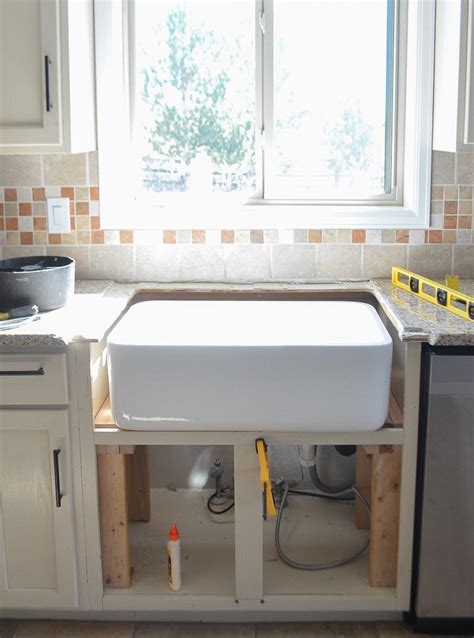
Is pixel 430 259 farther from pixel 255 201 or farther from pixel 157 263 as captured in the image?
pixel 157 263

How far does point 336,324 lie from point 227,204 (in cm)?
58

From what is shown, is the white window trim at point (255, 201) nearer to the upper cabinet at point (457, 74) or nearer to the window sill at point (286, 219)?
the window sill at point (286, 219)

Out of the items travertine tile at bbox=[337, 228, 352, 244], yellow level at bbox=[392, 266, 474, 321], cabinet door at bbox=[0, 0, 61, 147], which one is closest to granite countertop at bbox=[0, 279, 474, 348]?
yellow level at bbox=[392, 266, 474, 321]

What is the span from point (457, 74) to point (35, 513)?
1.55 meters

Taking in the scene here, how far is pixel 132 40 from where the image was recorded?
2689 mm

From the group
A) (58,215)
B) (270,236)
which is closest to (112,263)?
(58,215)

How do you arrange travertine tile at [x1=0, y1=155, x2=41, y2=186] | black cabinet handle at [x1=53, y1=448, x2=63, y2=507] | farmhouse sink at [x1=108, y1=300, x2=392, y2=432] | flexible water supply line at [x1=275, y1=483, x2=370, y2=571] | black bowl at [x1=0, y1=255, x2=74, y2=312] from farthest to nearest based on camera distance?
1. travertine tile at [x1=0, y1=155, x2=41, y2=186]
2. flexible water supply line at [x1=275, y1=483, x2=370, y2=571]
3. black bowl at [x1=0, y1=255, x2=74, y2=312]
4. black cabinet handle at [x1=53, y1=448, x2=63, y2=507]
5. farmhouse sink at [x1=108, y1=300, x2=392, y2=432]

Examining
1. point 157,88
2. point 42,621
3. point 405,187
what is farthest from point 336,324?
point 42,621

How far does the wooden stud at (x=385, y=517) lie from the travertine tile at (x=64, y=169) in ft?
4.00

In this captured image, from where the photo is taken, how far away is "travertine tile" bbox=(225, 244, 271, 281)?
266 cm

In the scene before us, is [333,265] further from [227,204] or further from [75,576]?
[75,576]

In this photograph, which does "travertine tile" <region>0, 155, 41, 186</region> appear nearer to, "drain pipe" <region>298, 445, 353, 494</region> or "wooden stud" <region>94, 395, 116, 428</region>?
"wooden stud" <region>94, 395, 116, 428</region>

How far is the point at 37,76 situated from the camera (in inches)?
88.2

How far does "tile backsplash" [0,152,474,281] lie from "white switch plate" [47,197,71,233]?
0.02 m
